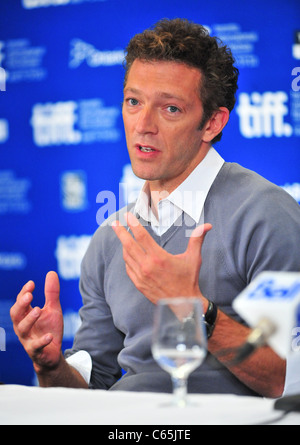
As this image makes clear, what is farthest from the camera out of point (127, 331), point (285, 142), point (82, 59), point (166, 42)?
point (82, 59)

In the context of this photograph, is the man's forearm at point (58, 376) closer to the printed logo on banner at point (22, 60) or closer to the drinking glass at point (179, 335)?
the drinking glass at point (179, 335)

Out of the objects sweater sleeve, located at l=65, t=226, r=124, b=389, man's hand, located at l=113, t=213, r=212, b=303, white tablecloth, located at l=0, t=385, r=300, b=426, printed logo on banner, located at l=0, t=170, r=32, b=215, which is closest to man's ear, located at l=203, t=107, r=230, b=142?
sweater sleeve, located at l=65, t=226, r=124, b=389

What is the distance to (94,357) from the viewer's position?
1.71 meters

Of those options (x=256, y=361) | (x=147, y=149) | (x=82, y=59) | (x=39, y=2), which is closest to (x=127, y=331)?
(x=256, y=361)

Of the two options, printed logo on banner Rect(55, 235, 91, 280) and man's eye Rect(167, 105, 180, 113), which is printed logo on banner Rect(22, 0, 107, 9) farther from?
man's eye Rect(167, 105, 180, 113)

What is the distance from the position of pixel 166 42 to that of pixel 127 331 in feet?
2.61

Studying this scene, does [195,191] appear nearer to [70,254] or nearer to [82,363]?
[82,363]

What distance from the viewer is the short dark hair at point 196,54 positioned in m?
1.72

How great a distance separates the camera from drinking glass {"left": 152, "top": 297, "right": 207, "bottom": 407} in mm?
796

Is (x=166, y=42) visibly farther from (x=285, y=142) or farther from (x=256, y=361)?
(x=285, y=142)

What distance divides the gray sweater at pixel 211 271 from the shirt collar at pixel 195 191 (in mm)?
19

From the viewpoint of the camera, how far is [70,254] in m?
3.26

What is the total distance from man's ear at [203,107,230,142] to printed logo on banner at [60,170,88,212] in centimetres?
153

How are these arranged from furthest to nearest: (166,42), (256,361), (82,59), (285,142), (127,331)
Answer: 1. (82,59)
2. (285,142)
3. (166,42)
4. (127,331)
5. (256,361)
